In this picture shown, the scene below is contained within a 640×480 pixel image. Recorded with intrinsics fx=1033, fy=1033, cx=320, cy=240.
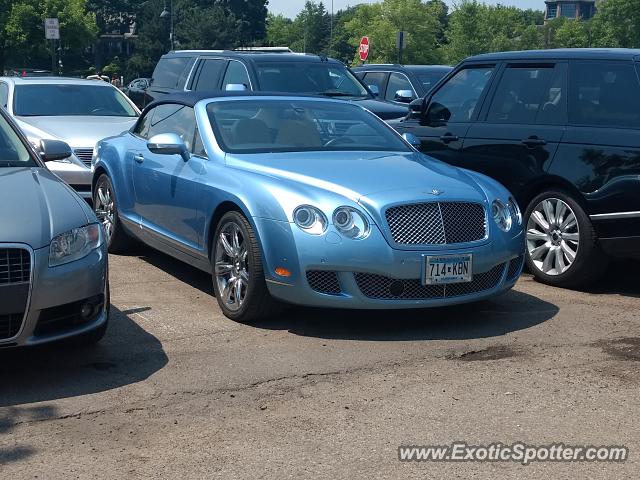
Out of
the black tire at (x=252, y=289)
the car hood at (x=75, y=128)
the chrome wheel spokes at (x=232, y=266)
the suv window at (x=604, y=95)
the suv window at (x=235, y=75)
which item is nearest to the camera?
the black tire at (x=252, y=289)

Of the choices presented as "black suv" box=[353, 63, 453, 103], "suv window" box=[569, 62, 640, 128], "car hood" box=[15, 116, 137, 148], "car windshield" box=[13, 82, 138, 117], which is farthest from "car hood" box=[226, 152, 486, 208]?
"black suv" box=[353, 63, 453, 103]

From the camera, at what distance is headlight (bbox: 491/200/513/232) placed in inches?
270

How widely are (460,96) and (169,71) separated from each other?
23.1ft

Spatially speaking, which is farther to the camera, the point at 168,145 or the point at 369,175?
the point at 168,145

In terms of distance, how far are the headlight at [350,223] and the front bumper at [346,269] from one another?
44 millimetres

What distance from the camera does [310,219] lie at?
6.34 meters

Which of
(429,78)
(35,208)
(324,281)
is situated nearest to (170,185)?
(324,281)

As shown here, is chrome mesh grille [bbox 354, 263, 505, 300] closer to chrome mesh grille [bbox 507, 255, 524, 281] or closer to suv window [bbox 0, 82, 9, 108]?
chrome mesh grille [bbox 507, 255, 524, 281]

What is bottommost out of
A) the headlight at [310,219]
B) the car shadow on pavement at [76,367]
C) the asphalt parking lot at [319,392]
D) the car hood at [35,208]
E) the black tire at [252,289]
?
the car shadow on pavement at [76,367]

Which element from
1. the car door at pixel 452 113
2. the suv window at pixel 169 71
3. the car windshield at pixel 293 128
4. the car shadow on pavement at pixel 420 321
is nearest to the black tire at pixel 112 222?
the car windshield at pixel 293 128

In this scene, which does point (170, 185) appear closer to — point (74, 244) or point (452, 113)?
point (74, 244)

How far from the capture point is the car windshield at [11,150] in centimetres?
651

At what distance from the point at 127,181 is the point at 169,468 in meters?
4.64

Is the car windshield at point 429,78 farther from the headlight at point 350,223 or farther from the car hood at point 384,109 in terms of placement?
the headlight at point 350,223
